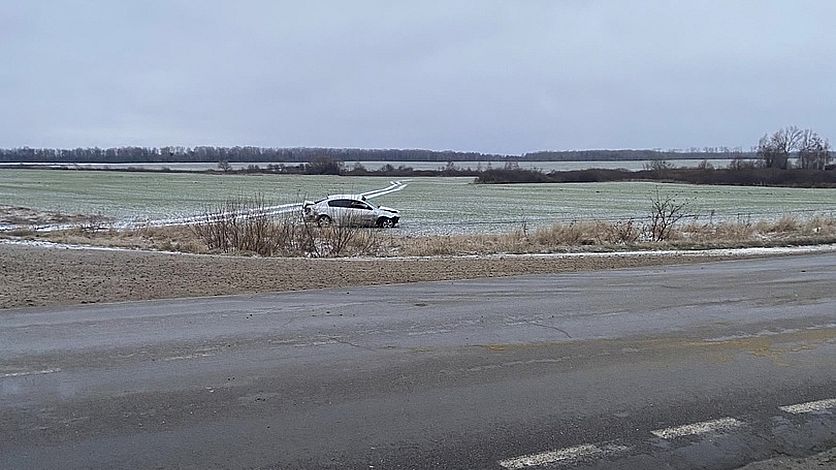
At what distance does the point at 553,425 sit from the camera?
5.08 meters

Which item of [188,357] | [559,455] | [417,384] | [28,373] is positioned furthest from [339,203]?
[559,455]

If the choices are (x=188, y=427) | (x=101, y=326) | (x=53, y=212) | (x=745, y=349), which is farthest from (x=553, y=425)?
(x=53, y=212)

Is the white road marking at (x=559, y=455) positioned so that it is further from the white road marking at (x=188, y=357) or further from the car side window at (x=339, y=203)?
the car side window at (x=339, y=203)

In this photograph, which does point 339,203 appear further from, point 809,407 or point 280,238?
point 809,407

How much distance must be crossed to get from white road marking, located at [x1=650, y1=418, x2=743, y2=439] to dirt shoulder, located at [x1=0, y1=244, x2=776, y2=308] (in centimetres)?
780

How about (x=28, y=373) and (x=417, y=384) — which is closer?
(x=417, y=384)

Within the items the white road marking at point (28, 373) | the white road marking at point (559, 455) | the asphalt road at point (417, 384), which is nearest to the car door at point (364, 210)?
the asphalt road at point (417, 384)

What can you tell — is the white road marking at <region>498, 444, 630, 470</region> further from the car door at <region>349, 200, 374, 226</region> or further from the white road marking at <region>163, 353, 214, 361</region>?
the car door at <region>349, 200, 374, 226</region>

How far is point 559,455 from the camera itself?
4.55 m

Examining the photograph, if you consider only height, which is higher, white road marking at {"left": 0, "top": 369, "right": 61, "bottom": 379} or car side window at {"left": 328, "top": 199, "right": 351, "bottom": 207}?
car side window at {"left": 328, "top": 199, "right": 351, "bottom": 207}

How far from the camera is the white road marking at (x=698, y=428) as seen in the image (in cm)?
491

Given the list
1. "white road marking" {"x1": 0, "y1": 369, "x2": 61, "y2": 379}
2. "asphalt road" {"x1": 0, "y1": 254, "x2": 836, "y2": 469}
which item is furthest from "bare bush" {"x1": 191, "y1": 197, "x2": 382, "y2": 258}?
"white road marking" {"x1": 0, "y1": 369, "x2": 61, "y2": 379}

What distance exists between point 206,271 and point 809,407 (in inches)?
442

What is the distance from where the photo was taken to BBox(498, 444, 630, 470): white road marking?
174 inches
